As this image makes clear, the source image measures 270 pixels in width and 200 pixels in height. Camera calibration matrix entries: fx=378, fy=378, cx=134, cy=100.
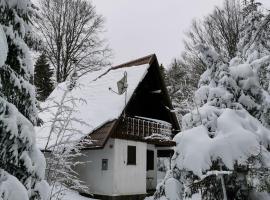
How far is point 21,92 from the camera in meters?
4.74

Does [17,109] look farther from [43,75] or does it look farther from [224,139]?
[43,75]

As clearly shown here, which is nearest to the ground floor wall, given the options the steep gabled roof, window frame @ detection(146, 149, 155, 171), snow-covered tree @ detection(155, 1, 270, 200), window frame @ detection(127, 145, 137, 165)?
window frame @ detection(127, 145, 137, 165)

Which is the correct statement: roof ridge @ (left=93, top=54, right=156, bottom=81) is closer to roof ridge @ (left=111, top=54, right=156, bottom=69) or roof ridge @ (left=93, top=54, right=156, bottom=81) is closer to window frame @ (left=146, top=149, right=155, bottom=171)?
roof ridge @ (left=111, top=54, right=156, bottom=69)

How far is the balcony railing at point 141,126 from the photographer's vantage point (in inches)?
720

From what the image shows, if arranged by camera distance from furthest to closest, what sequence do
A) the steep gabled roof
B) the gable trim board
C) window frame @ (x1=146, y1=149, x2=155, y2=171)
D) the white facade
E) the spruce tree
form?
the spruce tree
window frame @ (x1=146, y1=149, x2=155, y2=171)
the white facade
the steep gabled roof
the gable trim board

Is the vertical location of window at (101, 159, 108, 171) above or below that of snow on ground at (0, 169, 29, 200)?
above

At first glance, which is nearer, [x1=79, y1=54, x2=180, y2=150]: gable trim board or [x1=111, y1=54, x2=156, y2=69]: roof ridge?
[x1=79, y1=54, x2=180, y2=150]: gable trim board

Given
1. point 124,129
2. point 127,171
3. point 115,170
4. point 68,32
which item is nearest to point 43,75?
point 68,32

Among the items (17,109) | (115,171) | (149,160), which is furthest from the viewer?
(149,160)

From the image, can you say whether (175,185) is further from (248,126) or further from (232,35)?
(232,35)

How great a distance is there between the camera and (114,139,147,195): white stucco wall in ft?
58.0

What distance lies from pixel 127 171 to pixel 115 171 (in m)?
0.85

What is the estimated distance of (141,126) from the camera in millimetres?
19578

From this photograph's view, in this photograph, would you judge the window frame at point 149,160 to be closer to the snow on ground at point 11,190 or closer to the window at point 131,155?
the window at point 131,155
